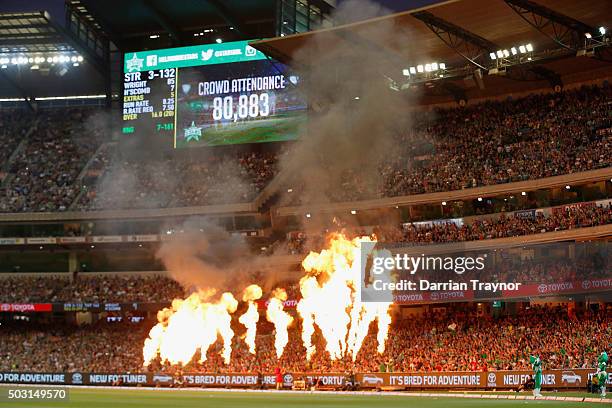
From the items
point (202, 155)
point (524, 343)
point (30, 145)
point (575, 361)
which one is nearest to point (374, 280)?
point (524, 343)

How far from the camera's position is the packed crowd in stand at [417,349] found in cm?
4097

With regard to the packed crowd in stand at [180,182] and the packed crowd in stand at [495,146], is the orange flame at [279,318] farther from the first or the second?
the packed crowd in stand at [180,182]

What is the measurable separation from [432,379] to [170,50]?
101 feet

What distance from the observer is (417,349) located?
45125 mm

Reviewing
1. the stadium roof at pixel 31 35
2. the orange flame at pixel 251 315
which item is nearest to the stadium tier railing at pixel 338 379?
the orange flame at pixel 251 315

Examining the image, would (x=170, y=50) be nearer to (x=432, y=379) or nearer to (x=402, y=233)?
(x=402, y=233)

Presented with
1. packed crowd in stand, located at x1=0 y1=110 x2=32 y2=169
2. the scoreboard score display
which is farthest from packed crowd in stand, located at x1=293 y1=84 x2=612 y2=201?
packed crowd in stand, located at x1=0 y1=110 x2=32 y2=169

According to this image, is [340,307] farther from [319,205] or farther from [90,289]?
[90,289]

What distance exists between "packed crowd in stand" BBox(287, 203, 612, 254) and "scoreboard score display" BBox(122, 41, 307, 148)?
729cm

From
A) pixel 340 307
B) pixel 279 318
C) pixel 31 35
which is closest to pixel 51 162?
pixel 31 35

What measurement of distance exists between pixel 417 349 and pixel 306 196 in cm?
1392

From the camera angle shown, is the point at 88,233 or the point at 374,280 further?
the point at 88,233

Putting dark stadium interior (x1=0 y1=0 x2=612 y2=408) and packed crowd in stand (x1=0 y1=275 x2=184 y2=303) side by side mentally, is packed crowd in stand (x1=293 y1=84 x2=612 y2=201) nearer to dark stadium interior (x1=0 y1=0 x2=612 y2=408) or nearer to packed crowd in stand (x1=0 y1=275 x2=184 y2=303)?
dark stadium interior (x1=0 y1=0 x2=612 y2=408)

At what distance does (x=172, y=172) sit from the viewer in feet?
204
